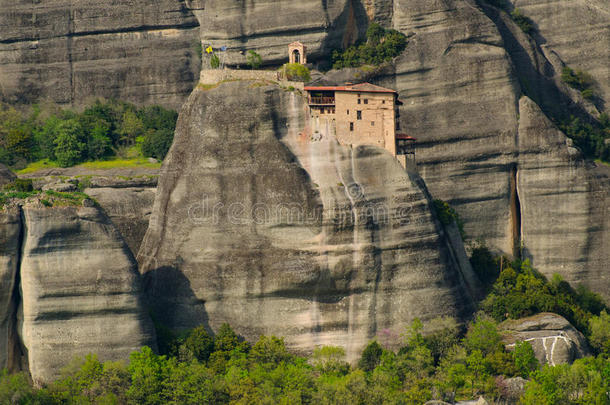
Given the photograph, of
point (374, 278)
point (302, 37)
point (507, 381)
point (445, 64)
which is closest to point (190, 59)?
point (302, 37)

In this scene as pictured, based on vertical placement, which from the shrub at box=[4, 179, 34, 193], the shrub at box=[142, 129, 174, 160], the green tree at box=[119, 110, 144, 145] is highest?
the green tree at box=[119, 110, 144, 145]

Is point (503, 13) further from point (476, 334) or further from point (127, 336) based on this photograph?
point (127, 336)

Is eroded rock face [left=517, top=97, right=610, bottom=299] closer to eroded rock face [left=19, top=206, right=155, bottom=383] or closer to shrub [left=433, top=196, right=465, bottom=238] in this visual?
shrub [left=433, top=196, right=465, bottom=238]

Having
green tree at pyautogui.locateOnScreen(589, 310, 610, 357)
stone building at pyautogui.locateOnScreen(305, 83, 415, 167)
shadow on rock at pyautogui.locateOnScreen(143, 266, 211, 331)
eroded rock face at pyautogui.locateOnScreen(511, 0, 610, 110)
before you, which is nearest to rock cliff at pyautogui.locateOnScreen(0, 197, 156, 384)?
shadow on rock at pyautogui.locateOnScreen(143, 266, 211, 331)

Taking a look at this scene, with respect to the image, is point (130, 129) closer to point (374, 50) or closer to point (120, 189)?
point (120, 189)

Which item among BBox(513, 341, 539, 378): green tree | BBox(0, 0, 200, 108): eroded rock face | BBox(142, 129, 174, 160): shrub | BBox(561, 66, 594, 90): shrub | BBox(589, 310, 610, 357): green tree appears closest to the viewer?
BBox(513, 341, 539, 378): green tree

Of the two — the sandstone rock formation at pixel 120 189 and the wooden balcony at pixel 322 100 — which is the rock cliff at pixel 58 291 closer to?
the sandstone rock formation at pixel 120 189

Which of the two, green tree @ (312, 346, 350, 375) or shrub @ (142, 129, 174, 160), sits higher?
shrub @ (142, 129, 174, 160)
